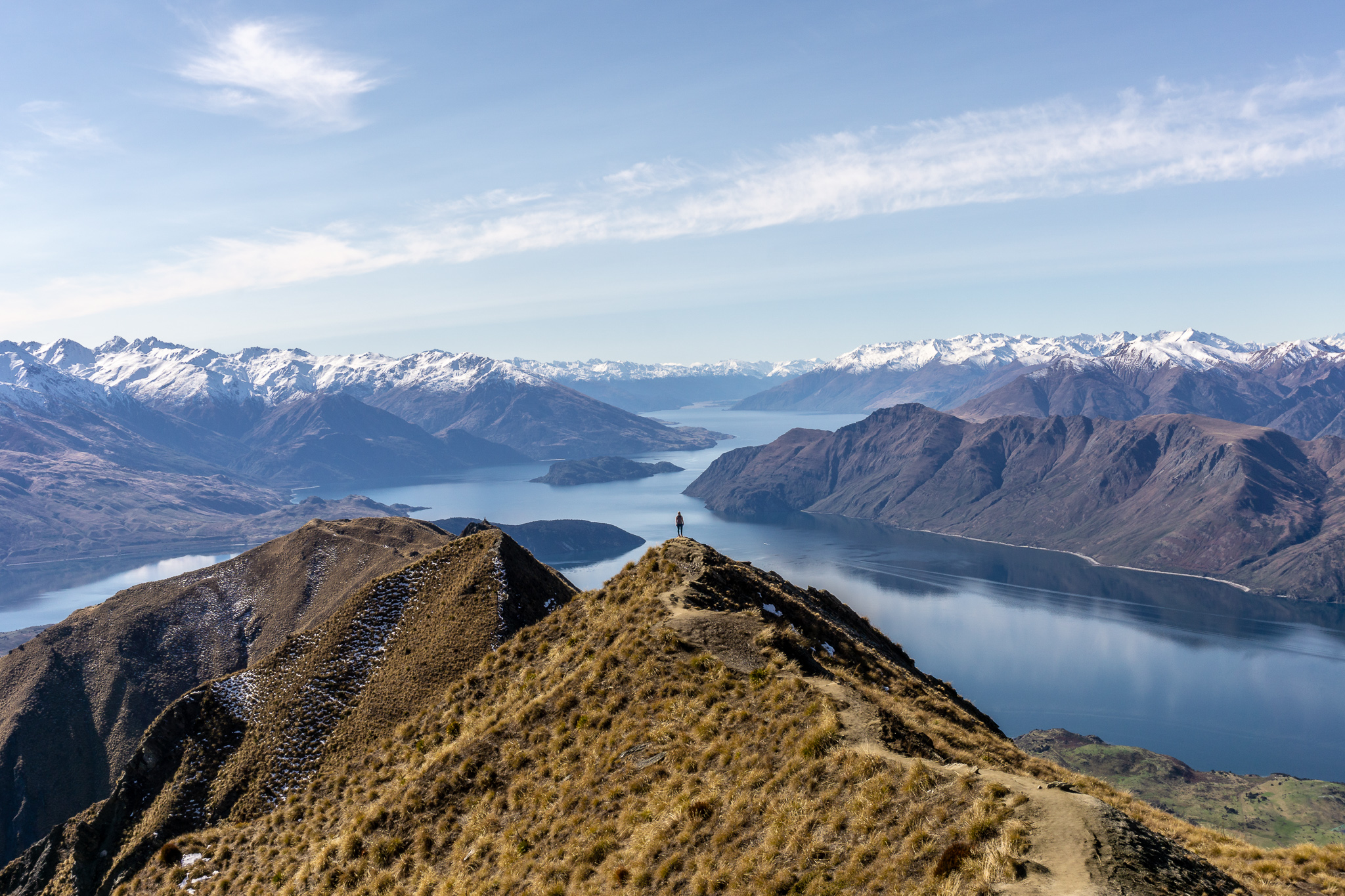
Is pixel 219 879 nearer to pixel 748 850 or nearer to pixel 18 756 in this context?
pixel 748 850

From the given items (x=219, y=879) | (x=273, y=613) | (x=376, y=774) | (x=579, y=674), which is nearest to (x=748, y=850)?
(x=579, y=674)

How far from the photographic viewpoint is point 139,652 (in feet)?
366

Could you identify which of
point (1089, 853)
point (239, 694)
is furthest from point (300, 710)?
point (1089, 853)

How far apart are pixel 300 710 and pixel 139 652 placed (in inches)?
3656

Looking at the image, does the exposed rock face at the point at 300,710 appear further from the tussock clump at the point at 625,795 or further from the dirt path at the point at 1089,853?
the dirt path at the point at 1089,853

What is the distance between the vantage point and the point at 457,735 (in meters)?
33.6

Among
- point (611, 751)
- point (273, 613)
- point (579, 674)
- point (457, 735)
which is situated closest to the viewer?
point (611, 751)

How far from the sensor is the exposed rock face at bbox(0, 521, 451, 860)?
95062 millimetres

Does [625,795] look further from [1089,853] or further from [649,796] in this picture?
[1089,853]

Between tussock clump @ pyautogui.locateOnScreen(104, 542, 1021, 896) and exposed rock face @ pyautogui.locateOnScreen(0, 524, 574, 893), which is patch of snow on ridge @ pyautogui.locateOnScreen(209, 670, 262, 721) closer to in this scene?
exposed rock face @ pyautogui.locateOnScreen(0, 524, 574, 893)

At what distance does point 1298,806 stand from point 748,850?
183476mm

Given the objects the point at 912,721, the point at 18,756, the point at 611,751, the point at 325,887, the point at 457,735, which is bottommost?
the point at 18,756

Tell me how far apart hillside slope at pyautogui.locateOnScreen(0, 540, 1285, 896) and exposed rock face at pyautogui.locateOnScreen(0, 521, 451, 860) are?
51.7 metres

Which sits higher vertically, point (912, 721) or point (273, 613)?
point (912, 721)
